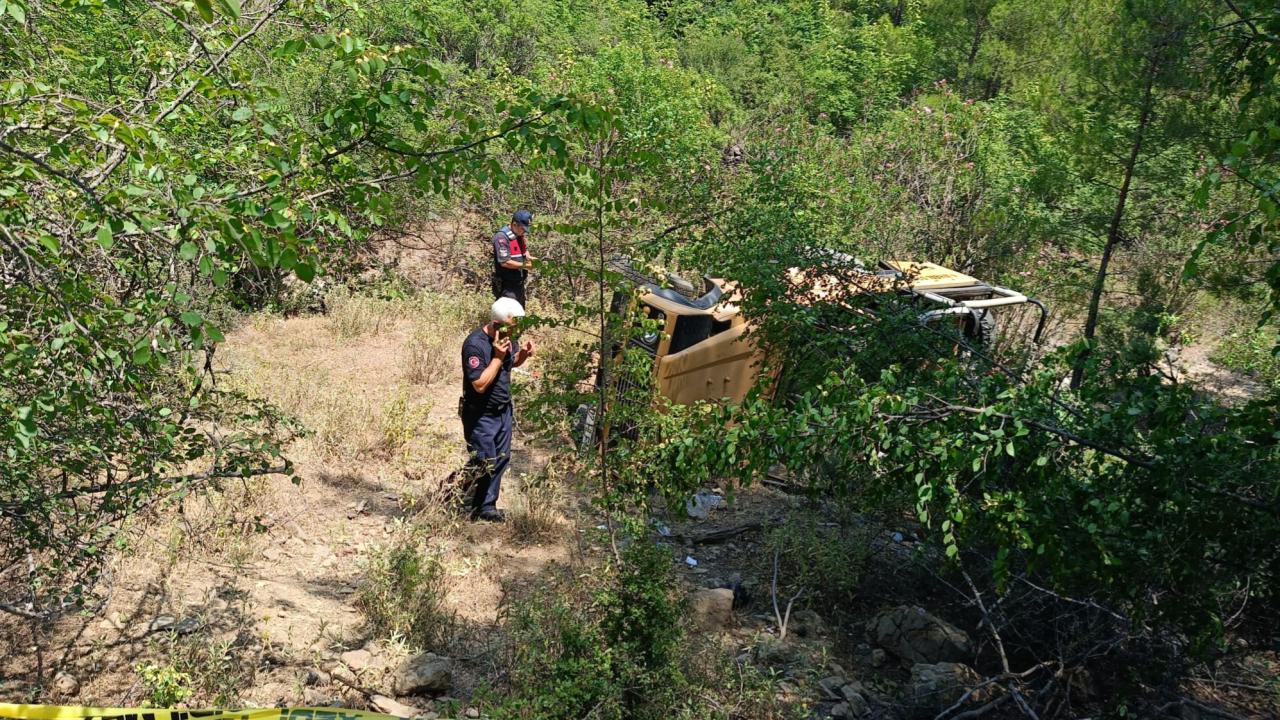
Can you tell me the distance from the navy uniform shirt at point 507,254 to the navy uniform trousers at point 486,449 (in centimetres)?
306

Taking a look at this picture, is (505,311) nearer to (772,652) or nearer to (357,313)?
(772,652)

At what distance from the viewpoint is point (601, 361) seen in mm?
5250

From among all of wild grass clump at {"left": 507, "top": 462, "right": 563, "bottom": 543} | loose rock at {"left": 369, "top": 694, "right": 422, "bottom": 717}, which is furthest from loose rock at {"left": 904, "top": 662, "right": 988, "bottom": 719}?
wild grass clump at {"left": 507, "top": 462, "right": 563, "bottom": 543}

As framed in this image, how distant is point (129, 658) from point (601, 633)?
2.33 meters

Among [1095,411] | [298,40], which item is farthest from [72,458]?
[1095,411]

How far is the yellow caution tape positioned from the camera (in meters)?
3.25

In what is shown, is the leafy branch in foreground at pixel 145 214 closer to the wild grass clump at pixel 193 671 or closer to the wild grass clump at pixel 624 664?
the wild grass clump at pixel 193 671

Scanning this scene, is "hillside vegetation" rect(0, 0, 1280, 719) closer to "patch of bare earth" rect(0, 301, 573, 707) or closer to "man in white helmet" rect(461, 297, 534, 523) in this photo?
"patch of bare earth" rect(0, 301, 573, 707)

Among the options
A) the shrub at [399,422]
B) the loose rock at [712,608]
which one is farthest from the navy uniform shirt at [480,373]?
the loose rock at [712,608]

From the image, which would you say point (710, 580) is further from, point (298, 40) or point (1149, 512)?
point (298, 40)

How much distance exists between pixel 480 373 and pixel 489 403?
0.27 m

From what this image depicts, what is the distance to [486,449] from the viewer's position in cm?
653

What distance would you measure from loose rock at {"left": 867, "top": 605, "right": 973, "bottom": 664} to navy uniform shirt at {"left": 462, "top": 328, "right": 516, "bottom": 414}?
2736mm

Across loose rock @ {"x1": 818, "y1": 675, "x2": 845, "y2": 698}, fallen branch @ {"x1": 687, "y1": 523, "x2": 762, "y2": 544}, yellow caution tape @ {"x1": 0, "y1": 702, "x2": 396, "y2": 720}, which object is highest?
yellow caution tape @ {"x1": 0, "y1": 702, "x2": 396, "y2": 720}
